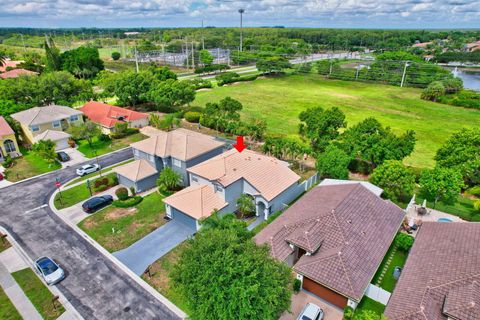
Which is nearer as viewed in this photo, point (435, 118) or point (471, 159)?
point (471, 159)

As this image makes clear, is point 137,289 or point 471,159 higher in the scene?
point 471,159

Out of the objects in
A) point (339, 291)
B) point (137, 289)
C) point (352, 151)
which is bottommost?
point (137, 289)

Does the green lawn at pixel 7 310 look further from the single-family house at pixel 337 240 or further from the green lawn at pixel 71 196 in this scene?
the single-family house at pixel 337 240

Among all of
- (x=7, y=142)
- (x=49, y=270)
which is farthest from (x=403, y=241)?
(x=7, y=142)

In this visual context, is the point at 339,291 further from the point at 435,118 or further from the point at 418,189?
the point at 435,118

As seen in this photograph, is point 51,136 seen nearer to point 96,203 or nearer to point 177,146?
point 96,203

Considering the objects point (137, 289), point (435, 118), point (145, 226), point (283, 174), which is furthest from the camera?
point (435, 118)

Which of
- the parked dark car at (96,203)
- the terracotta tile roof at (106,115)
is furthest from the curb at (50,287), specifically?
the terracotta tile roof at (106,115)

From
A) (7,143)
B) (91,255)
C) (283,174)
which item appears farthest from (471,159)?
(7,143)
